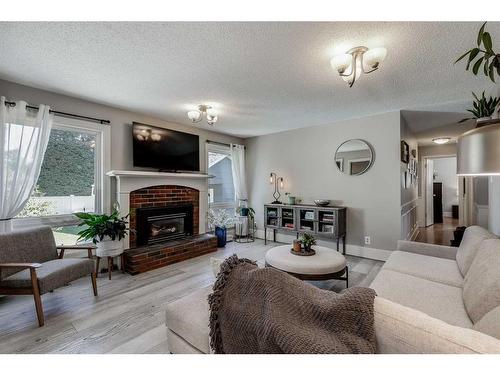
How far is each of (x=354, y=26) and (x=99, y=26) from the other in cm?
178

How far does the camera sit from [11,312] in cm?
206

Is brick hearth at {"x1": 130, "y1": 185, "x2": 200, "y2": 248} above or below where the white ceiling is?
below

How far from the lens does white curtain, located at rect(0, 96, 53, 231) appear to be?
2348mm

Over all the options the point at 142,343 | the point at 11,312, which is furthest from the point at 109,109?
the point at 142,343

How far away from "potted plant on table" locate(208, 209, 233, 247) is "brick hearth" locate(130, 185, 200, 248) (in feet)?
1.38

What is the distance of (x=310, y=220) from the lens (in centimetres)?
398

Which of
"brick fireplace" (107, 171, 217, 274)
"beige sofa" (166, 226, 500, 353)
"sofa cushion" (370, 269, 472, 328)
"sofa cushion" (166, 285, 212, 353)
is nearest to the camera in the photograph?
"beige sofa" (166, 226, 500, 353)

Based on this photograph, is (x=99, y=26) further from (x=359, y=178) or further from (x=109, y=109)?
(x=359, y=178)

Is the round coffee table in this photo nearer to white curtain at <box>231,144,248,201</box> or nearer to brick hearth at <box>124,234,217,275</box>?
brick hearth at <box>124,234,217,275</box>

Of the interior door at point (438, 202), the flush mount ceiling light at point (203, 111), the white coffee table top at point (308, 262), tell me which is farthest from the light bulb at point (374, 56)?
the interior door at point (438, 202)

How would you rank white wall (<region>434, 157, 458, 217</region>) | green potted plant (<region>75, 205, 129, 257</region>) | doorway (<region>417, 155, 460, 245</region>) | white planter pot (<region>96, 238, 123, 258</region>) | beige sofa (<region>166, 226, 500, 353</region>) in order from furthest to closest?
white wall (<region>434, 157, 458, 217</region>)
doorway (<region>417, 155, 460, 245</region>)
white planter pot (<region>96, 238, 123, 258</region>)
green potted plant (<region>75, 205, 129, 257</region>)
beige sofa (<region>166, 226, 500, 353</region>)

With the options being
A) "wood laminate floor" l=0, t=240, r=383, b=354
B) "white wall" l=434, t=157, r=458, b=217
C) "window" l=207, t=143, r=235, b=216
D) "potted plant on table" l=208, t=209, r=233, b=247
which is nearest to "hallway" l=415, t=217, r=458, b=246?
"white wall" l=434, t=157, r=458, b=217

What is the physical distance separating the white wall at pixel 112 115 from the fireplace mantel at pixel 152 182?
25 cm

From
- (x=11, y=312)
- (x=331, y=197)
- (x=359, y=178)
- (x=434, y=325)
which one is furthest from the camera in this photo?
(x=331, y=197)
